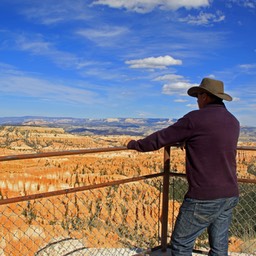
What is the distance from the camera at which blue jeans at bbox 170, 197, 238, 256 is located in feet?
10.6

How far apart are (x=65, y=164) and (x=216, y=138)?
30474 millimetres

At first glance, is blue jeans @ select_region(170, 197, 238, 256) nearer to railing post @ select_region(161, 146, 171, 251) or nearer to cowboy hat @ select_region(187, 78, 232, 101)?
cowboy hat @ select_region(187, 78, 232, 101)

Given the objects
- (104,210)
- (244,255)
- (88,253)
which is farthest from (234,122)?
(104,210)

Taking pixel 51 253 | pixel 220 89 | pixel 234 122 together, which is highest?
pixel 220 89

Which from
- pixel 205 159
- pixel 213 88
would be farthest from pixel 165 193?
pixel 213 88

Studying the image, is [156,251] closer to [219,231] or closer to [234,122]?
[219,231]

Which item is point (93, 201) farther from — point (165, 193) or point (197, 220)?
point (197, 220)

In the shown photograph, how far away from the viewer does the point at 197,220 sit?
10.7ft

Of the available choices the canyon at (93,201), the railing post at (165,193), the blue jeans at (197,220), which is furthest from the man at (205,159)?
the canyon at (93,201)

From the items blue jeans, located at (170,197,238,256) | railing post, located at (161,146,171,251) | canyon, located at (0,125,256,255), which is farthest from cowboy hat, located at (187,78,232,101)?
canyon, located at (0,125,256,255)

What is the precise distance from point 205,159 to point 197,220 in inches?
20.5

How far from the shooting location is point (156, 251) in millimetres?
5078

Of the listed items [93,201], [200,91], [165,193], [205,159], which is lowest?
[93,201]

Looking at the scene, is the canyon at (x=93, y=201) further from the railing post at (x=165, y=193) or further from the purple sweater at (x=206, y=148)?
the purple sweater at (x=206, y=148)
